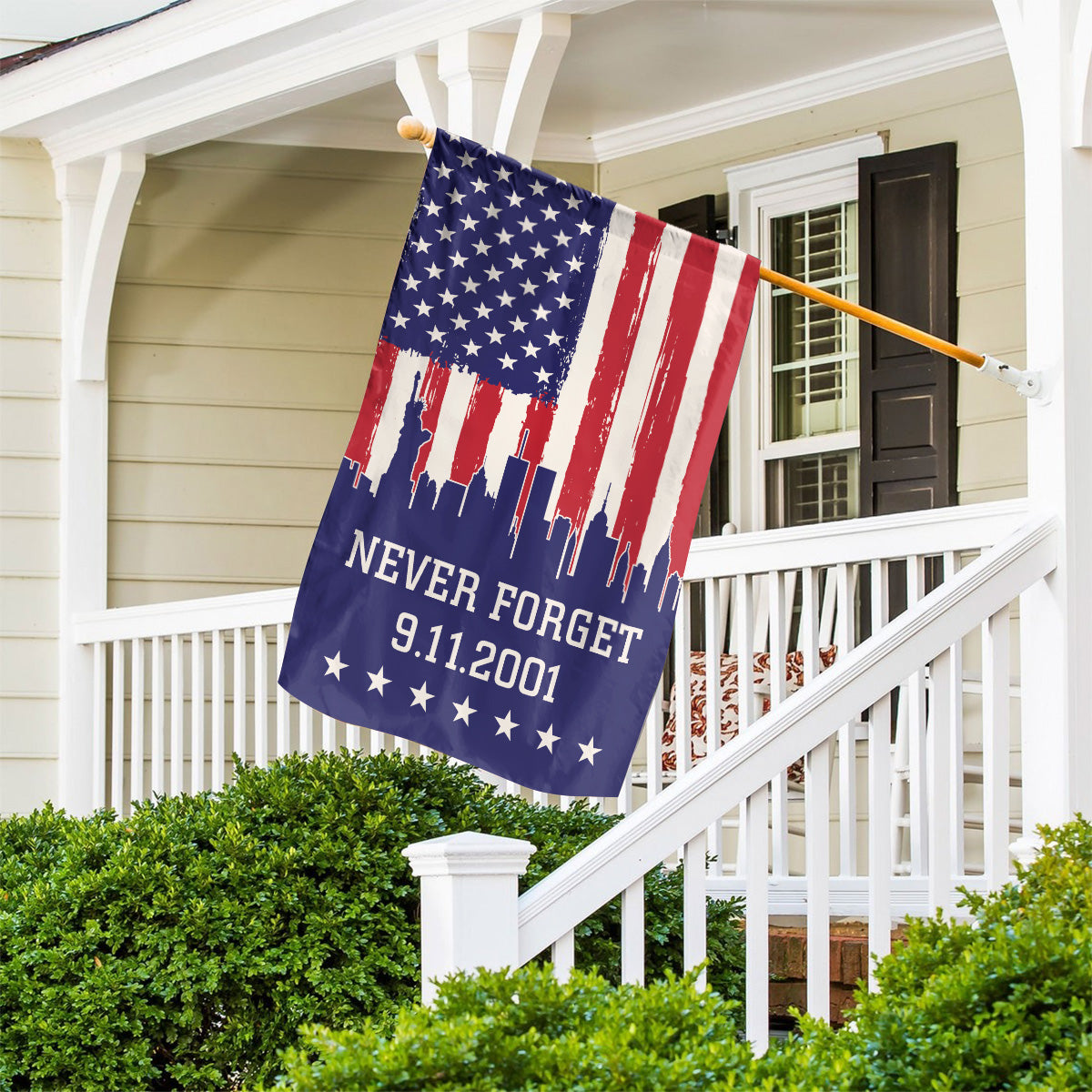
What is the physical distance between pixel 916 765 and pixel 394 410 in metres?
1.73

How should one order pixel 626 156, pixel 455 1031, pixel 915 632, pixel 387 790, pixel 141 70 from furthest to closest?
pixel 626 156, pixel 141 70, pixel 387 790, pixel 915 632, pixel 455 1031

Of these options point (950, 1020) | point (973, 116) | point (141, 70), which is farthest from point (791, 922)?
point (141, 70)

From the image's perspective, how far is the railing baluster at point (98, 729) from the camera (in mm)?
6758

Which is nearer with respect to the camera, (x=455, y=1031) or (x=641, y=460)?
(x=455, y=1031)

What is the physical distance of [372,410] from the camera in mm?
3582

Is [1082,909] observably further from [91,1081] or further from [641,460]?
[91,1081]

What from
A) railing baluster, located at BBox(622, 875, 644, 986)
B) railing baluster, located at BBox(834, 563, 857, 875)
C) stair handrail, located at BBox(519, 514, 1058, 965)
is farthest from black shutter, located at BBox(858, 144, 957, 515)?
railing baluster, located at BBox(622, 875, 644, 986)

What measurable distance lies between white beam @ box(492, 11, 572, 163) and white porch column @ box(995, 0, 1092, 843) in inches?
62.8

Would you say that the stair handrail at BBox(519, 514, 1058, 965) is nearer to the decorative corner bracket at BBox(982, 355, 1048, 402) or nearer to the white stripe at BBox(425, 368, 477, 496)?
the decorative corner bracket at BBox(982, 355, 1048, 402)

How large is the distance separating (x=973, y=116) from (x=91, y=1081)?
444cm

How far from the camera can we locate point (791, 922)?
191 inches

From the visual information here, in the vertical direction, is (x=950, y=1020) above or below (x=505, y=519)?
below

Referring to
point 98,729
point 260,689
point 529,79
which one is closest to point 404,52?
point 529,79

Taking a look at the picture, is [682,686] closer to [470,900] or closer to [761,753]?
[761,753]
